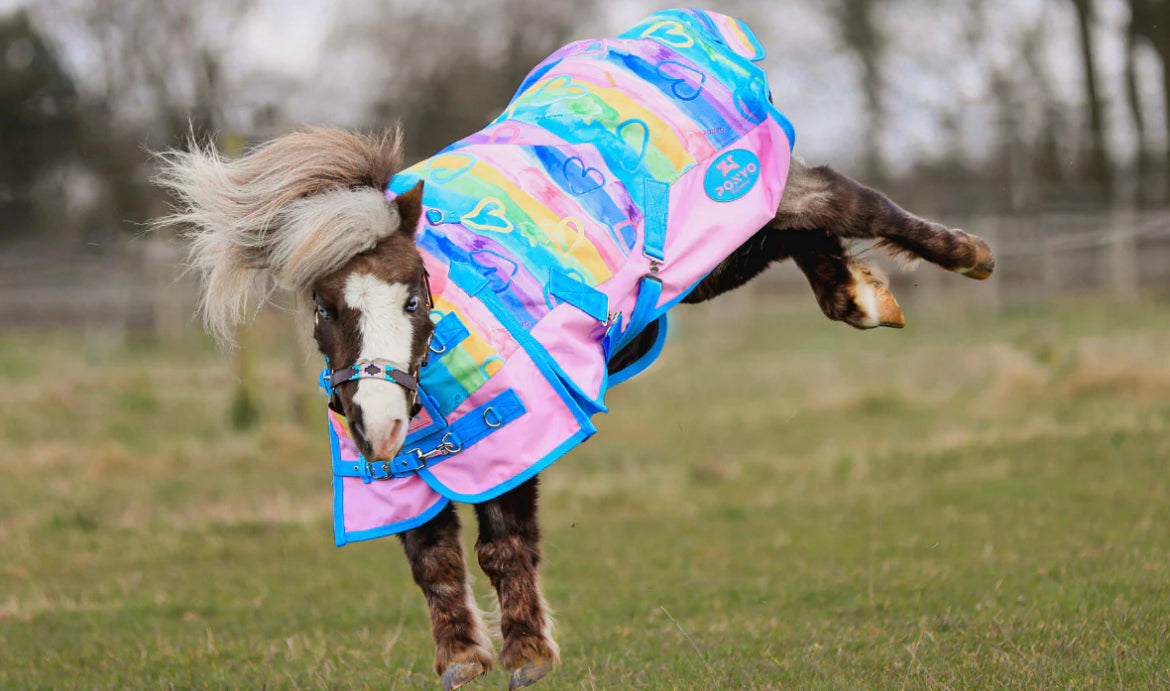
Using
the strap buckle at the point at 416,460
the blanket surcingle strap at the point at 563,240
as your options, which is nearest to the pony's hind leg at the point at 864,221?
the blanket surcingle strap at the point at 563,240

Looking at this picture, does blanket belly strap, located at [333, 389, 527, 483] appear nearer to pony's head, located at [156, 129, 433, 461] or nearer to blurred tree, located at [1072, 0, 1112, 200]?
pony's head, located at [156, 129, 433, 461]

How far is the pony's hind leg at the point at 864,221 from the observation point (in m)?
5.33

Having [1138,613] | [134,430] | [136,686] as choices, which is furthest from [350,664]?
[134,430]

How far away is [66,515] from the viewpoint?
32.3 feet

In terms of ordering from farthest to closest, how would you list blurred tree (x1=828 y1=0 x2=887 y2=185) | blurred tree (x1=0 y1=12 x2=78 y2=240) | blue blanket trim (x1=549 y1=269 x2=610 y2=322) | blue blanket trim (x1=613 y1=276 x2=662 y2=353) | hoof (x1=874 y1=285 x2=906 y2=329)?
blurred tree (x1=828 y1=0 x2=887 y2=185), blurred tree (x1=0 y1=12 x2=78 y2=240), hoof (x1=874 y1=285 x2=906 y2=329), blue blanket trim (x1=613 y1=276 x2=662 y2=353), blue blanket trim (x1=549 y1=269 x2=610 y2=322)

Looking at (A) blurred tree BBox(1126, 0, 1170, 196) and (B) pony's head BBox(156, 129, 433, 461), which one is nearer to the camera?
(B) pony's head BBox(156, 129, 433, 461)

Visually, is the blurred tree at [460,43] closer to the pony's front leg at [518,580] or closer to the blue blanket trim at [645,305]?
the blue blanket trim at [645,305]

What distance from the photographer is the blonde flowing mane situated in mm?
3744

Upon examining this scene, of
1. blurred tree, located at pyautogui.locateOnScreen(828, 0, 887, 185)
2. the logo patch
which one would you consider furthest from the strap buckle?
blurred tree, located at pyautogui.locateOnScreen(828, 0, 887, 185)

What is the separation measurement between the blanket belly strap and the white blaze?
0.36m

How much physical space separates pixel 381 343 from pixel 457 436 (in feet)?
1.56

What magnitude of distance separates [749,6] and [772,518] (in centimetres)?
1987

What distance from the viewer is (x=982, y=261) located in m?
5.37

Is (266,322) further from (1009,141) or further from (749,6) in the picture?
(749,6)
